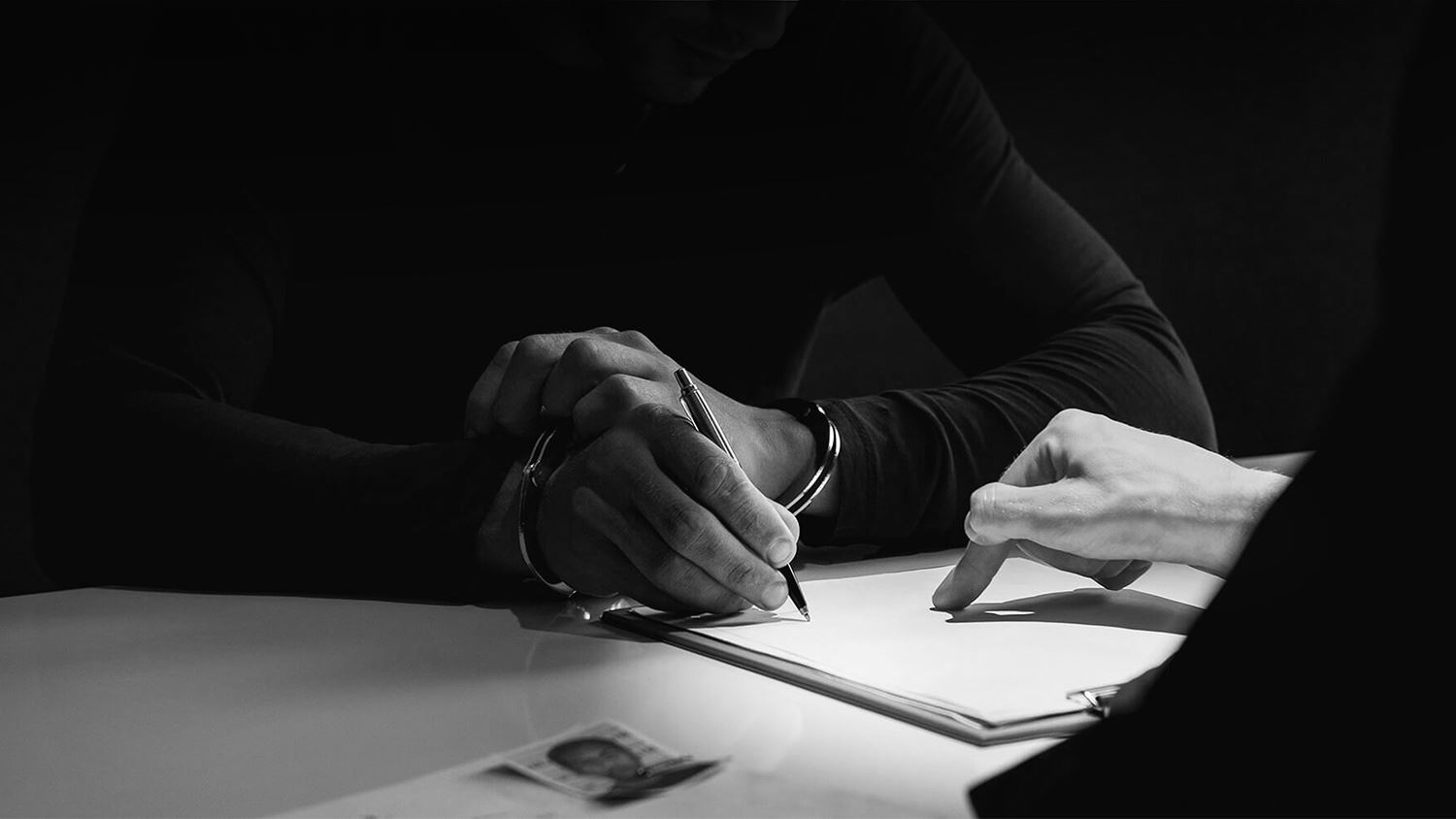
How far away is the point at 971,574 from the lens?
736 millimetres

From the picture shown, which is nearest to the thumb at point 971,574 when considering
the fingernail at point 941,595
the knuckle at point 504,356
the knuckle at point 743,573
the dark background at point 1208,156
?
the fingernail at point 941,595

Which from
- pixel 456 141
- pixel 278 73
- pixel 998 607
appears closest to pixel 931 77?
pixel 456 141

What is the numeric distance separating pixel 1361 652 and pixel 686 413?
0.65m

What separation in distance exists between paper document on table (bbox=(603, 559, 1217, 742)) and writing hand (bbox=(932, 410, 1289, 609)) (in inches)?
0.9

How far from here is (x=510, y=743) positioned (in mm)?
521

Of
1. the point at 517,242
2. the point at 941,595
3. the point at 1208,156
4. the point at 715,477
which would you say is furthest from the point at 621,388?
the point at 1208,156

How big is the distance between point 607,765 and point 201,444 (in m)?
0.63

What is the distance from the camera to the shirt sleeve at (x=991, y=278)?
1108 mm

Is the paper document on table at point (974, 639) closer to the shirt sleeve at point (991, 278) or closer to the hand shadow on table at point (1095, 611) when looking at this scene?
the hand shadow on table at point (1095, 611)

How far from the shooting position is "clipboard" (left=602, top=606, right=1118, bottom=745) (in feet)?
1.67

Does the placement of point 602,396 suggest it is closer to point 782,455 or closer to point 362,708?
point 782,455

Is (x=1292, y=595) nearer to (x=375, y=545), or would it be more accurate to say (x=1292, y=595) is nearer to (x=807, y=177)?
(x=375, y=545)

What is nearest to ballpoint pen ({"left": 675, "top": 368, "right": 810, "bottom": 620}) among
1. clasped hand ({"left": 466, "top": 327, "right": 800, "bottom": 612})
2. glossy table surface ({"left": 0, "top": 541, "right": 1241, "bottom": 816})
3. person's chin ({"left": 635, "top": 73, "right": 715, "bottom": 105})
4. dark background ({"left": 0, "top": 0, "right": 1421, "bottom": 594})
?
clasped hand ({"left": 466, "top": 327, "right": 800, "bottom": 612})

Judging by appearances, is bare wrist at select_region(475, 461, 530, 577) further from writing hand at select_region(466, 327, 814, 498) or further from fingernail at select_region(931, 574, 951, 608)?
fingernail at select_region(931, 574, 951, 608)
